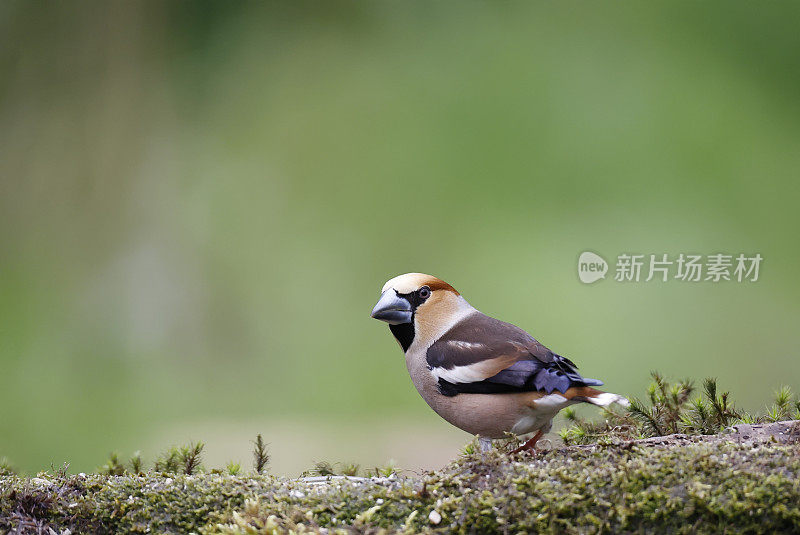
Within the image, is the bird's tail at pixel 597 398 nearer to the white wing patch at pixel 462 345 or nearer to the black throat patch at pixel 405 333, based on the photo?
the white wing patch at pixel 462 345

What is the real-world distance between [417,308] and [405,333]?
0.09 metres

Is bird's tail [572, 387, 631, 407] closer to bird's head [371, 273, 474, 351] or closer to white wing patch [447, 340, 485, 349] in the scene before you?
white wing patch [447, 340, 485, 349]

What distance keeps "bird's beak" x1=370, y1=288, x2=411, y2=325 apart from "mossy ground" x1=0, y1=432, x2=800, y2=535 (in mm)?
610

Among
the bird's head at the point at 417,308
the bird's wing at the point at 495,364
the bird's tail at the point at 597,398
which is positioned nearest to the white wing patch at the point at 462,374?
the bird's wing at the point at 495,364

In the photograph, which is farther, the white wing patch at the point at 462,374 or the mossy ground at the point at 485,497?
the white wing patch at the point at 462,374

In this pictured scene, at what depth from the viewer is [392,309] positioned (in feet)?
7.74

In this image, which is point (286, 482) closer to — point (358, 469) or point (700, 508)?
point (358, 469)

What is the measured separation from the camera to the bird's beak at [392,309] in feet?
7.70

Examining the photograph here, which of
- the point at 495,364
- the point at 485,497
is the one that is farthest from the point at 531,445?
the point at 485,497

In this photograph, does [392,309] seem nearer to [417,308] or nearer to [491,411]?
[417,308]

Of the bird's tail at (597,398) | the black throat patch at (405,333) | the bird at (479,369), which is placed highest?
the black throat patch at (405,333)

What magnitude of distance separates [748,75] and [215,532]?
5755 millimetres

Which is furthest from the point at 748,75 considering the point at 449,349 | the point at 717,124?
the point at 449,349

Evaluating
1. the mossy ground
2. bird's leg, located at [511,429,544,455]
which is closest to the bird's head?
bird's leg, located at [511,429,544,455]
